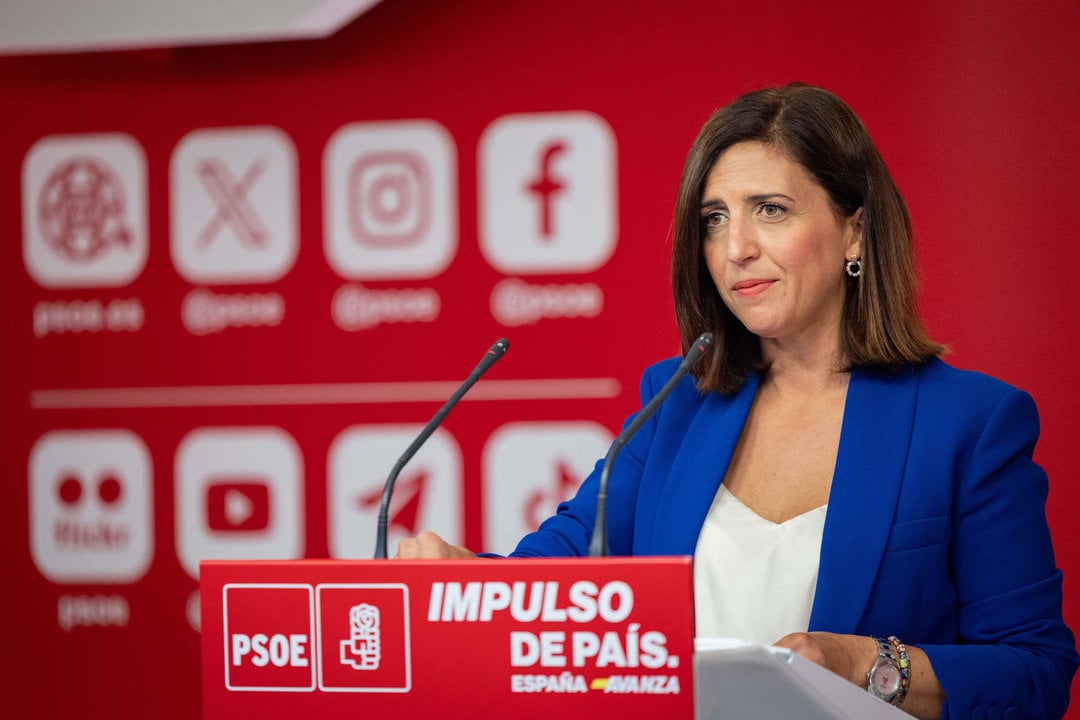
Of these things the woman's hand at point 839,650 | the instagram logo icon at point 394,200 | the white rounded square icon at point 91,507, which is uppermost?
the instagram logo icon at point 394,200

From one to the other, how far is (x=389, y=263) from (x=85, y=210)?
3.11 feet

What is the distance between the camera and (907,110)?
3.13 meters

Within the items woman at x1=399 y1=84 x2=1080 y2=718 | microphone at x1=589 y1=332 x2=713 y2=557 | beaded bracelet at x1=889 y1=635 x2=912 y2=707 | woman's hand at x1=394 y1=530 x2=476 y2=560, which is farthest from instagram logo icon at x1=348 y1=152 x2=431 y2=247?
beaded bracelet at x1=889 y1=635 x2=912 y2=707

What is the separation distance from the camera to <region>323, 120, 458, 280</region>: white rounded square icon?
134 inches

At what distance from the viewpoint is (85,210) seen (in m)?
3.60

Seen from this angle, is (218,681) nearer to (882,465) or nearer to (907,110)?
(882,465)

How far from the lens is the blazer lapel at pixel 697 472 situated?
5.68 ft

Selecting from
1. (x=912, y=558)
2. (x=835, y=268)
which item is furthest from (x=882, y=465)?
(x=835, y=268)

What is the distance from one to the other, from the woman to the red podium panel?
31cm

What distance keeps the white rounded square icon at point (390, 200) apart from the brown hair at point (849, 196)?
1.65m

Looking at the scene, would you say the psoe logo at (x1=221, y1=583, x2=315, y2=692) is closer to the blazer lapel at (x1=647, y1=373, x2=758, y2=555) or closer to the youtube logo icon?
the blazer lapel at (x1=647, y1=373, x2=758, y2=555)

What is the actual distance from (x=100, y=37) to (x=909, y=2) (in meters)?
2.20

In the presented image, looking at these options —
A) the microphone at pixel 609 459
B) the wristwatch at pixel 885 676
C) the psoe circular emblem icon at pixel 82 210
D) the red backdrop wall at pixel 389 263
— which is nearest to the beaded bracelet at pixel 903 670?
the wristwatch at pixel 885 676

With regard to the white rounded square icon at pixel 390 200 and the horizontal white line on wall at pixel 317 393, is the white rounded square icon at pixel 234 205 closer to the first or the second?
the white rounded square icon at pixel 390 200
